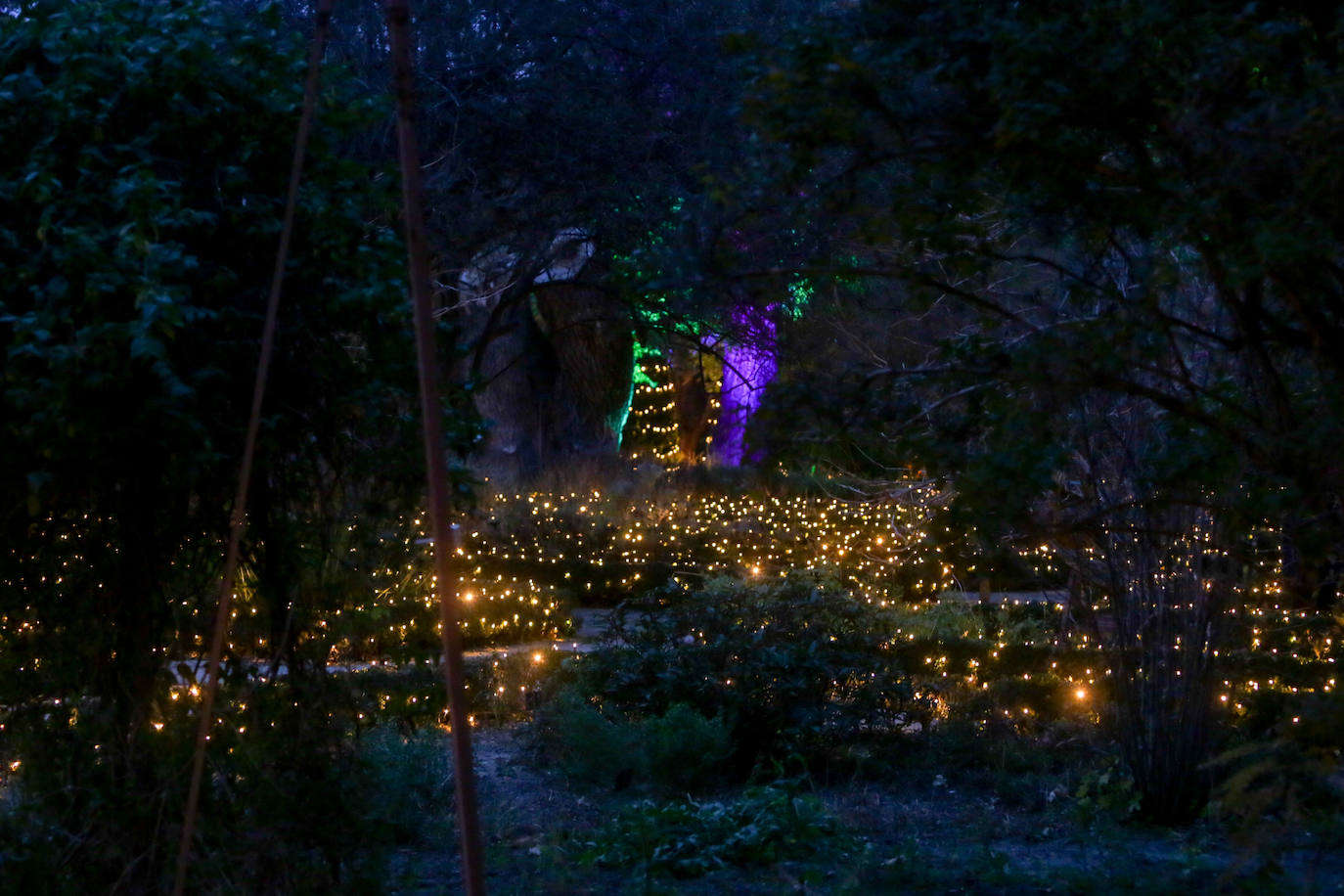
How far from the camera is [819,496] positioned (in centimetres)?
1867

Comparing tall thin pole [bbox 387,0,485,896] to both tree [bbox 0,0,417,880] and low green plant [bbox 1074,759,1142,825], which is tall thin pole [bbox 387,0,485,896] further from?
low green plant [bbox 1074,759,1142,825]

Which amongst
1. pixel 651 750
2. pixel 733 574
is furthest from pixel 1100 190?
pixel 733 574

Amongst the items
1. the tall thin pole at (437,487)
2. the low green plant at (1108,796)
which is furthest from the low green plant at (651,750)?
the tall thin pole at (437,487)

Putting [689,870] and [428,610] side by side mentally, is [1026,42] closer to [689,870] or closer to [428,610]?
[689,870]

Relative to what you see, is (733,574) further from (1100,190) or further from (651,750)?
(1100,190)

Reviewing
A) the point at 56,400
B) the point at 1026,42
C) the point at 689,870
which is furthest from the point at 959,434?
the point at 56,400

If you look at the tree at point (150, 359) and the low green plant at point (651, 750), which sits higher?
the tree at point (150, 359)

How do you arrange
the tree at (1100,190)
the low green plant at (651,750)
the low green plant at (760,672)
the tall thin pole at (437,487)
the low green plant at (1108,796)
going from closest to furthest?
the tall thin pole at (437,487), the tree at (1100,190), the low green plant at (1108,796), the low green plant at (651,750), the low green plant at (760,672)

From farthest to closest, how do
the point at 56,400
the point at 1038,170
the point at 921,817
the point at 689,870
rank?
the point at 921,817 < the point at 689,870 < the point at 1038,170 < the point at 56,400

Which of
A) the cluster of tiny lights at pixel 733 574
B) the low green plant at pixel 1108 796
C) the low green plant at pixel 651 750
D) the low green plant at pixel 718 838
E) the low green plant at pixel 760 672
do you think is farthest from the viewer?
the low green plant at pixel 760 672

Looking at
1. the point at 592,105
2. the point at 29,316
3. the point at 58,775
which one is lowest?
the point at 58,775

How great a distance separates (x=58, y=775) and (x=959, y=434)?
288 cm

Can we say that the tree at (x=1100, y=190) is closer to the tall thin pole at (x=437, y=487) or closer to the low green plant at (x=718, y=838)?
the tall thin pole at (x=437, y=487)

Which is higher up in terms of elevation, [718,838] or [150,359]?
[150,359]
